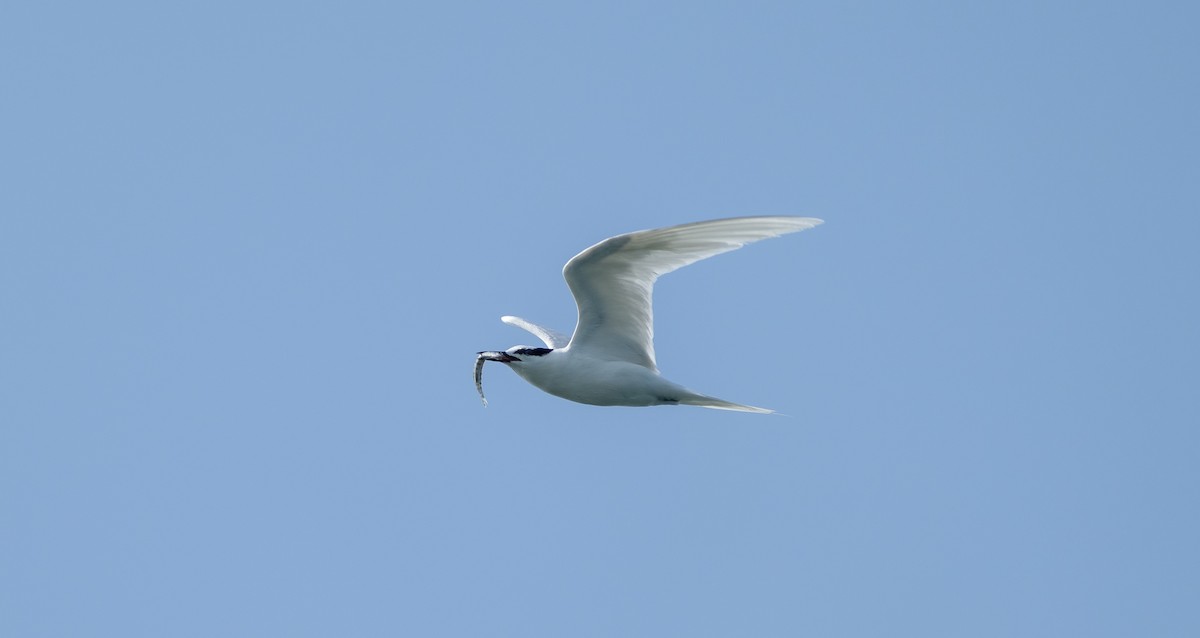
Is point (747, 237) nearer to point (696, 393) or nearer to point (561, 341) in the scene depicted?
point (696, 393)

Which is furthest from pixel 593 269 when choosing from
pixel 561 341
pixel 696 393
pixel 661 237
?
pixel 561 341

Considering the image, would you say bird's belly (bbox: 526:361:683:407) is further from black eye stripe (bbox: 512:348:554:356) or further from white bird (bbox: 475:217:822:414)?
black eye stripe (bbox: 512:348:554:356)

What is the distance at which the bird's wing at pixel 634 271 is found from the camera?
13875 mm

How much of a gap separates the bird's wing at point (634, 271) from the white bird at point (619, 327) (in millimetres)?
11

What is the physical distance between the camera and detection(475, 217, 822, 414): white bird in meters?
14.3

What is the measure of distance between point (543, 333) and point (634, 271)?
12.8 ft

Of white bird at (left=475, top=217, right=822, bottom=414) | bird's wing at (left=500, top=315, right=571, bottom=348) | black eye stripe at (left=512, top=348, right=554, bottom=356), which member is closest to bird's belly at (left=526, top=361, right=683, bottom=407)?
white bird at (left=475, top=217, right=822, bottom=414)

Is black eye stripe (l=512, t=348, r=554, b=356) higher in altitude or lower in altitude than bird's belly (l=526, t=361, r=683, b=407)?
higher

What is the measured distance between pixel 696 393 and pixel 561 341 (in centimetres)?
361

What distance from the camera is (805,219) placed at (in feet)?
42.7

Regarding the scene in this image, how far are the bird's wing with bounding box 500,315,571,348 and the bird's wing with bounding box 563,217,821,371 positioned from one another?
7.22 feet

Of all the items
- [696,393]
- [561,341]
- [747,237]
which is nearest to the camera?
[747,237]

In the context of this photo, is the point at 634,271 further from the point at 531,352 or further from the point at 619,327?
the point at 531,352

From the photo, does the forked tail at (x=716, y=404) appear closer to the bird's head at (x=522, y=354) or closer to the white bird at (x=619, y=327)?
the white bird at (x=619, y=327)
